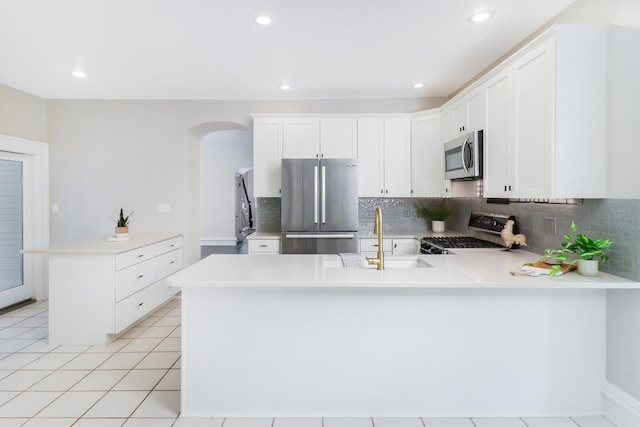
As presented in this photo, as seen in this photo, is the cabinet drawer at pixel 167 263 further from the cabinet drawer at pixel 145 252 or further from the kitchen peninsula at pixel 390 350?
the kitchen peninsula at pixel 390 350

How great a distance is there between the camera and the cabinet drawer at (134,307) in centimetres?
314

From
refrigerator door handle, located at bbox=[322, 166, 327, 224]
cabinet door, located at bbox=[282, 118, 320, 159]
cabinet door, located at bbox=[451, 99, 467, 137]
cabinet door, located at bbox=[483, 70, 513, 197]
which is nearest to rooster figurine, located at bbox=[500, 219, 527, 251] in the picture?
cabinet door, located at bbox=[483, 70, 513, 197]

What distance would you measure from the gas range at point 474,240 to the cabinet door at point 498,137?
0.47m

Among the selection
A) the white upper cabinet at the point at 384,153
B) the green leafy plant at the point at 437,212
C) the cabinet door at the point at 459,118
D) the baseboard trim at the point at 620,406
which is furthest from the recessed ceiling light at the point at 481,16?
the baseboard trim at the point at 620,406

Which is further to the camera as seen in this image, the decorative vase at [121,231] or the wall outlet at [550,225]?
the decorative vase at [121,231]

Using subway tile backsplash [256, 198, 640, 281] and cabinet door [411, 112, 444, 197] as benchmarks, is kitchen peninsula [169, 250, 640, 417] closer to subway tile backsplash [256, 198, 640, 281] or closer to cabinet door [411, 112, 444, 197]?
subway tile backsplash [256, 198, 640, 281]

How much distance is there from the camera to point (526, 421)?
1945 millimetres

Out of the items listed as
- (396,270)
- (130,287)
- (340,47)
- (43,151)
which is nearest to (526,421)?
(396,270)

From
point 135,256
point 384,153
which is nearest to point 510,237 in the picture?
point 384,153

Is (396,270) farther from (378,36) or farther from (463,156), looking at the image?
(378,36)

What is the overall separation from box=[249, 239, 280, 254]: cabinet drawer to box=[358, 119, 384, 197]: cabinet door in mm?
1161

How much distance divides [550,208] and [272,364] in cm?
222

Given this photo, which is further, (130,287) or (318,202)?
(318,202)

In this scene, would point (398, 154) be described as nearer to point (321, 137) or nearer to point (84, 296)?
point (321, 137)
